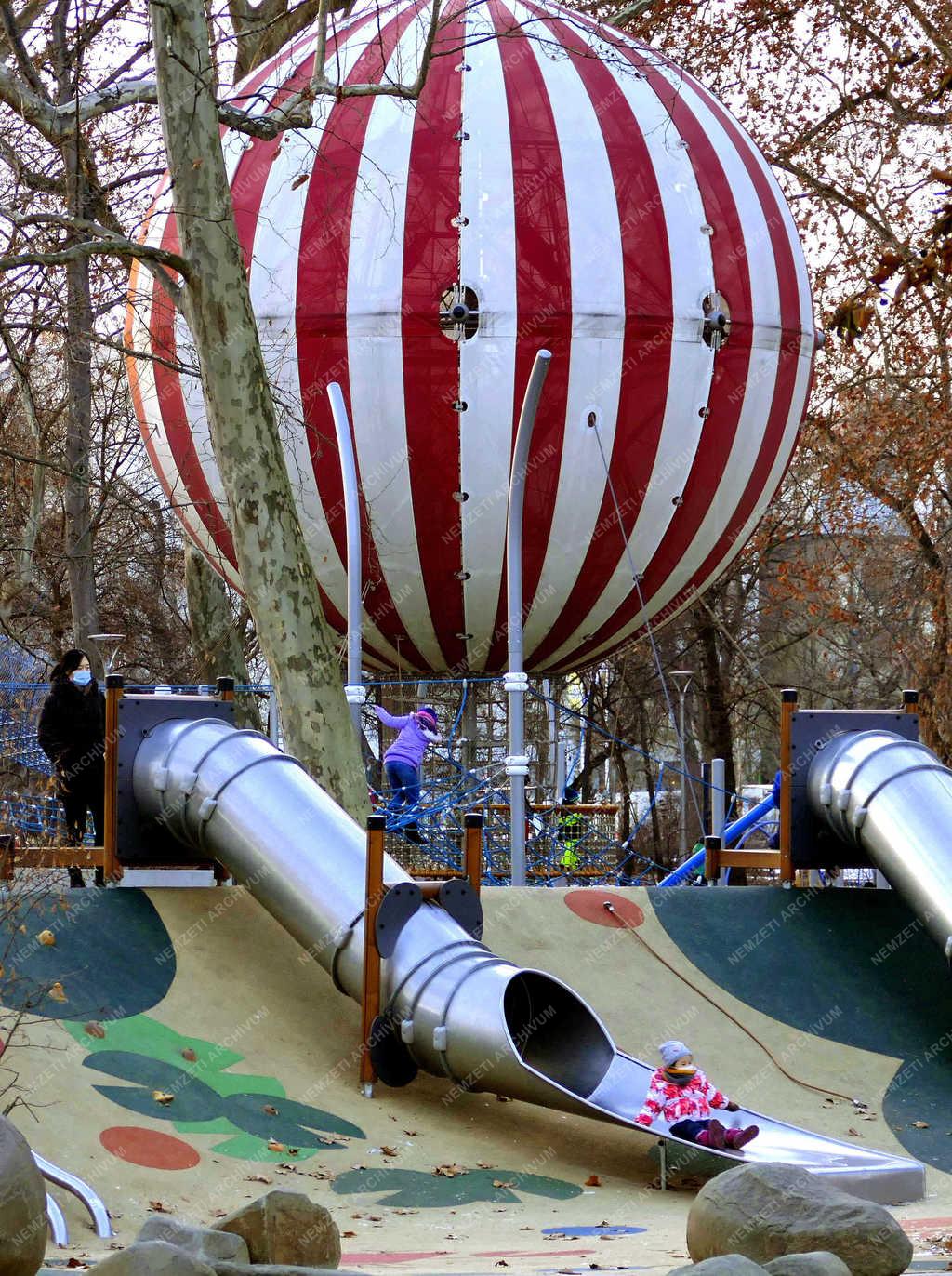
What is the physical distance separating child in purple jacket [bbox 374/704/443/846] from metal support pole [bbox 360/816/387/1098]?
4045 mm

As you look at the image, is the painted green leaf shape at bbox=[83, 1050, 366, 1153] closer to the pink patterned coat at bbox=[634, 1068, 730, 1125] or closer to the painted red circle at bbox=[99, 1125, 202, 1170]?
the painted red circle at bbox=[99, 1125, 202, 1170]

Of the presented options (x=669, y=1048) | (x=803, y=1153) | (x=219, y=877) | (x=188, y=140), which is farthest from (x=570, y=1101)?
(x=188, y=140)

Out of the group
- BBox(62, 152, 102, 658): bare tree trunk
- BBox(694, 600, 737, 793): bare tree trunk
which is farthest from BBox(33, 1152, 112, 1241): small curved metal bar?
BBox(694, 600, 737, 793): bare tree trunk

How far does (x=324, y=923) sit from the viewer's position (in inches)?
380

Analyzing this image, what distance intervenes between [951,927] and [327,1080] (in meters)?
3.86

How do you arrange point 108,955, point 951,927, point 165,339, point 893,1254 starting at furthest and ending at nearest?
point 165,339 < point 951,927 < point 108,955 < point 893,1254

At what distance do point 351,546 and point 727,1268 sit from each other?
8.04m

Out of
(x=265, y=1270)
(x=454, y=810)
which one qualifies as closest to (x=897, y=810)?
(x=454, y=810)

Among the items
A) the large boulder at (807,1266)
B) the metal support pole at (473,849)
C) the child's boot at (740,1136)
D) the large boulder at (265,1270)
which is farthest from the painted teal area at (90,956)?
the large boulder at (807,1266)

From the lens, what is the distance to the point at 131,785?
417 inches

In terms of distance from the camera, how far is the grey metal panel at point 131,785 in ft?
34.8

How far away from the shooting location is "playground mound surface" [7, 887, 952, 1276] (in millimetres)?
7598

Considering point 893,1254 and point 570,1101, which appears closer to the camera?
point 893,1254

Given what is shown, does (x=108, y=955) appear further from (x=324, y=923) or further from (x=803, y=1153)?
(x=803, y=1153)
